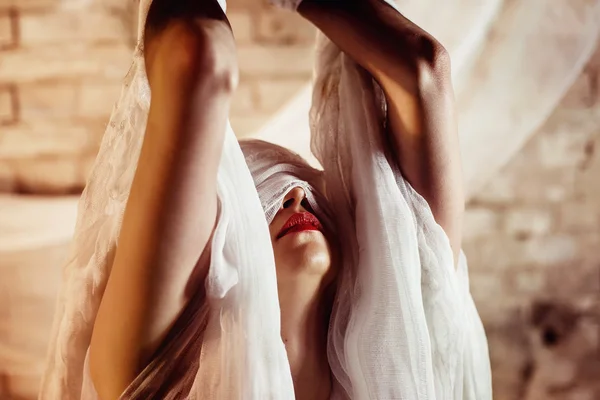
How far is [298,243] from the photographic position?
32.2 inches

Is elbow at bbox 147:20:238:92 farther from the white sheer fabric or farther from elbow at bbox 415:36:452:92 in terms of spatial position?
elbow at bbox 415:36:452:92

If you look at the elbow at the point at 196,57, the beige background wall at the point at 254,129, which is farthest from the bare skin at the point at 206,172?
the beige background wall at the point at 254,129

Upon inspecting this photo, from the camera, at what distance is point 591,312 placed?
55.9 inches

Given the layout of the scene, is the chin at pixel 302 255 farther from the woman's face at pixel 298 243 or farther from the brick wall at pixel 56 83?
the brick wall at pixel 56 83

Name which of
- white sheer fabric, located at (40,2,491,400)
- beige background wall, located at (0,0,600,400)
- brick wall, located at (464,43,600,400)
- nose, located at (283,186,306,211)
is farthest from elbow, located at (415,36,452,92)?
brick wall, located at (464,43,600,400)

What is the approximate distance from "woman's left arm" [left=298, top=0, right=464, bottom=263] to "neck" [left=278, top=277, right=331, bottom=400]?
0.68 feet

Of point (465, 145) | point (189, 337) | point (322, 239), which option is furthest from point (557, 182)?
point (189, 337)

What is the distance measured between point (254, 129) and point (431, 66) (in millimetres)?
642

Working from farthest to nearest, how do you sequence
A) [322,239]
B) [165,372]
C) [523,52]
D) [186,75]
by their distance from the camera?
[523,52] → [322,239] → [165,372] → [186,75]

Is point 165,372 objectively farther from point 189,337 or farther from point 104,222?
point 104,222

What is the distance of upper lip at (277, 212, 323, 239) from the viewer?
84 cm

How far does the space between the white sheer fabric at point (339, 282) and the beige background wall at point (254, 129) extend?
44 cm

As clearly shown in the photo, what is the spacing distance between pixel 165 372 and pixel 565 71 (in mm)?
1123

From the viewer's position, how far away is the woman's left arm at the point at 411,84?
0.74 metres
